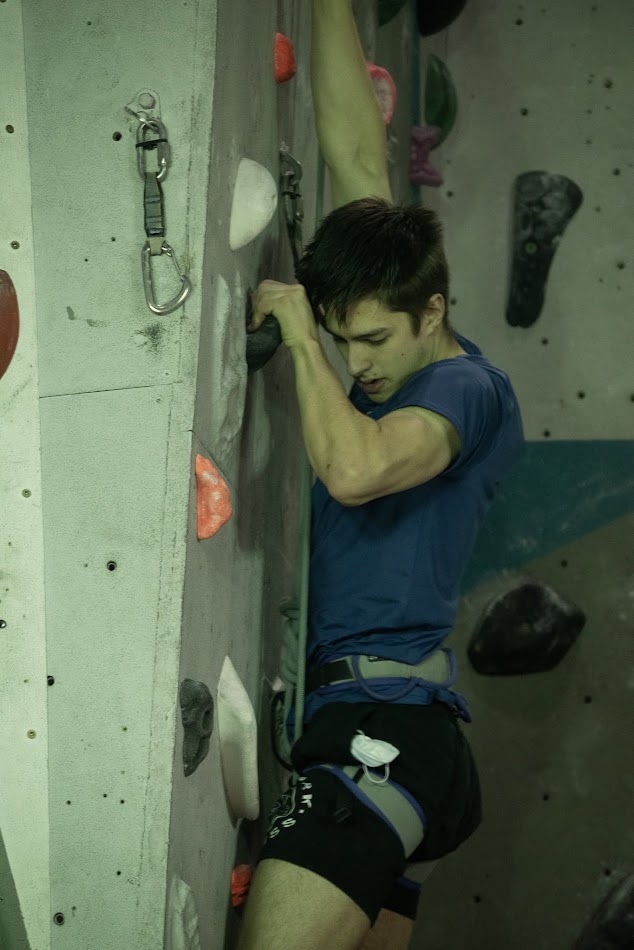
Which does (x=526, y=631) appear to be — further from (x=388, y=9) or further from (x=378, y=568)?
(x=388, y=9)

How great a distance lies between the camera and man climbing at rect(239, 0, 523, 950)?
1.52 metres

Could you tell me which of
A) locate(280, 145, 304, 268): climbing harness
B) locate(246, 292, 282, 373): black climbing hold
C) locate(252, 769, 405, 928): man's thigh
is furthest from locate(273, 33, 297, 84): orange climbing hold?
locate(252, 769, 405, 928): man's thigh

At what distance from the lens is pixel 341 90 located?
195 cm

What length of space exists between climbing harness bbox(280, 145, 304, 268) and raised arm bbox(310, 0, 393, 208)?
0.08m

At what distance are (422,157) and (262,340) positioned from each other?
4.64ft

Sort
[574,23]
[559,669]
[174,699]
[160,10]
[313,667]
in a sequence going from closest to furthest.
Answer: [174,699]
[160,10]
[313,667]
[559,669]
[574,23]

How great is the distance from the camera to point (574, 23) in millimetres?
2916

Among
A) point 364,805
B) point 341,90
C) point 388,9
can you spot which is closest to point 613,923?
point 364,805

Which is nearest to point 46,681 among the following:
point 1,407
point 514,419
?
point 1,407

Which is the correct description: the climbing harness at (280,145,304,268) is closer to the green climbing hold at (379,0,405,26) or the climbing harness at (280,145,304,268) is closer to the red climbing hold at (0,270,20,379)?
the red climbing hold at (0,270,20,379)

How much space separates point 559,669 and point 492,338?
0.83 meters

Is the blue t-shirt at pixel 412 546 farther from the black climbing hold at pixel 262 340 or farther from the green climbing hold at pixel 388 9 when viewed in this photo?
the green climbing hold at pixel 388 9

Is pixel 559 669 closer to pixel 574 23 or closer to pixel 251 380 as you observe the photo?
pixel 251 380

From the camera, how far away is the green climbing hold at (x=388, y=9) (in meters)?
2.71
